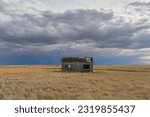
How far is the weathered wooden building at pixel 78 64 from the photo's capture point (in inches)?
2325

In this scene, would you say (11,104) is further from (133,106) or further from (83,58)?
(83,58)

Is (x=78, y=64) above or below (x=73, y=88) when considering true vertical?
above

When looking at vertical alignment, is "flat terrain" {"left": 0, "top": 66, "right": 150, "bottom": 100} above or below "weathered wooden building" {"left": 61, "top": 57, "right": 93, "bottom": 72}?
below

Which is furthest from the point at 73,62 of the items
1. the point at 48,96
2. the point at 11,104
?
→ the point at 11,104

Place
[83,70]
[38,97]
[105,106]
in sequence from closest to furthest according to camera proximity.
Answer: [105,106]
[38,97]
[83,70]

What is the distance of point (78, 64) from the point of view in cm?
5906

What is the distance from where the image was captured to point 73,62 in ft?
196

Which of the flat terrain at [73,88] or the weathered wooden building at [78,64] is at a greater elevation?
the weathered wooden building at [78,64]

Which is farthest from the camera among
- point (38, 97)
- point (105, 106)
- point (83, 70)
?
point (83, 70)

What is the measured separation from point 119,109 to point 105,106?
2.50 ft

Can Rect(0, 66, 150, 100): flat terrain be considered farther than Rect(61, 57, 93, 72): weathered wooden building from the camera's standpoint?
No

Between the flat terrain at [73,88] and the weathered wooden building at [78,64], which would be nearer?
the flat terrain at [73,88]

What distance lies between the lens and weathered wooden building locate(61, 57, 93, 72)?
5906 cm

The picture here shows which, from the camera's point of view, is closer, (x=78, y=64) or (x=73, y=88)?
(x=73, y=88)
